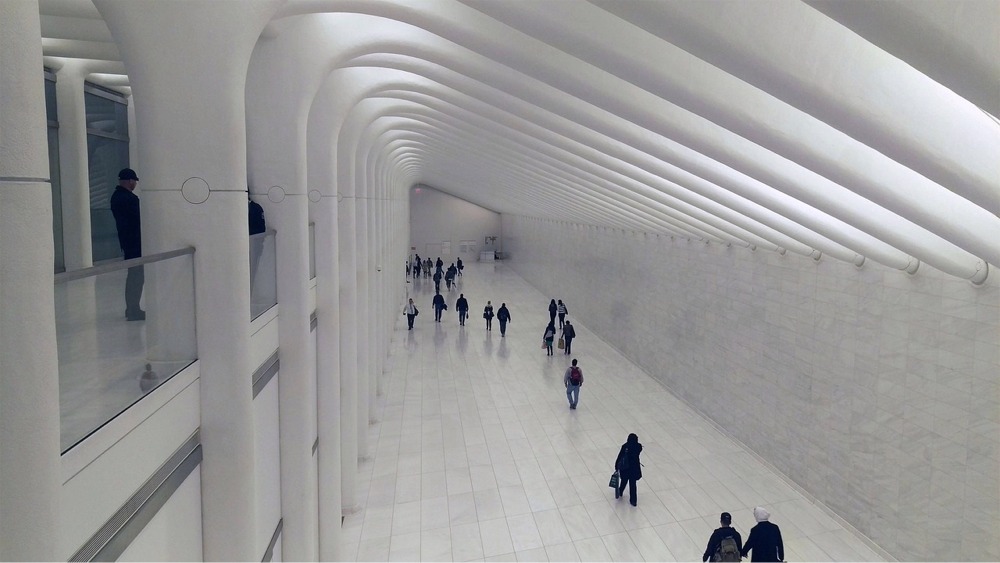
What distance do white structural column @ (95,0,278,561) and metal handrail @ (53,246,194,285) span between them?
21cm

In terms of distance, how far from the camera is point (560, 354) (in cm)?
1700

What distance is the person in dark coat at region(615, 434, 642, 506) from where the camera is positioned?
8305mm

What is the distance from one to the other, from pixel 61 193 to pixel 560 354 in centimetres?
1235

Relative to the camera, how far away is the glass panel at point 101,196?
8.09 metres

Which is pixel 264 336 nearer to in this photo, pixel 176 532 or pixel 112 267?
pixel 176 532

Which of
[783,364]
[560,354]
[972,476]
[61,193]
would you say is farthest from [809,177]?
[560,354]

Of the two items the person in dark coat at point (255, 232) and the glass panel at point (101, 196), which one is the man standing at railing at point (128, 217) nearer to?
the person in dark coat at point (255, 232)

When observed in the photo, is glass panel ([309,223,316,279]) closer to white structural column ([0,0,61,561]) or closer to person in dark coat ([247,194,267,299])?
person in dark coat ([247,194,267,299])

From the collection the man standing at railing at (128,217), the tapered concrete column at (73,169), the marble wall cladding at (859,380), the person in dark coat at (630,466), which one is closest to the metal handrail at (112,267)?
the man standing at railing at (128,217)

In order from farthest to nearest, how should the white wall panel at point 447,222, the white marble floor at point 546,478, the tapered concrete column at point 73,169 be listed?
the white wall panel at point 447,222 < the white marble floor at point 546,478 < the tapered concrete column at point 73,169

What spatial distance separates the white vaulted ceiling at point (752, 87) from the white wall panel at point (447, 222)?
32.3 meters

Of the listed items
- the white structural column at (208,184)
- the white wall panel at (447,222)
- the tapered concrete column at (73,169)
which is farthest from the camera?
the white wall panel at (447,222)

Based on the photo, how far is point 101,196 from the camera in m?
8.43

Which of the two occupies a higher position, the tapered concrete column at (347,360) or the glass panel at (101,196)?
the glass panel at (101,196)
